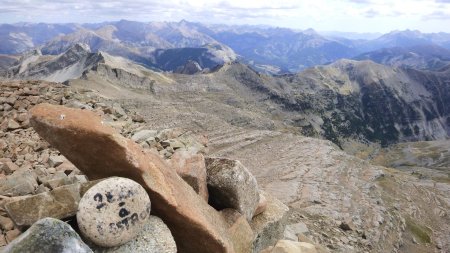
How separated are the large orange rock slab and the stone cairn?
1.3 inches

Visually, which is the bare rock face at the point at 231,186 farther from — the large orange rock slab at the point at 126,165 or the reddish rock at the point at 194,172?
the large orange rock slab at the point at 126,165

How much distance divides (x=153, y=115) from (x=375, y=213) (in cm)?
5013

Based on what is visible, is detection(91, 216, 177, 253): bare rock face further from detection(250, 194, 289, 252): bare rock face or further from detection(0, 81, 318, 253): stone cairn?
detection(250, 194, 289, 252): bare rock face

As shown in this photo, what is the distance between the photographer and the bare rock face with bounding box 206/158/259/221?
17.0 m

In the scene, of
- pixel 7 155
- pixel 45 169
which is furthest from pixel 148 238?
pixel 7 155

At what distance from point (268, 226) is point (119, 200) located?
933 centimetres

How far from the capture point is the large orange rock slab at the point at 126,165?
13000mm

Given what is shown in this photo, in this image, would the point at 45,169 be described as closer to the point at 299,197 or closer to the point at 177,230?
the point at 177,230

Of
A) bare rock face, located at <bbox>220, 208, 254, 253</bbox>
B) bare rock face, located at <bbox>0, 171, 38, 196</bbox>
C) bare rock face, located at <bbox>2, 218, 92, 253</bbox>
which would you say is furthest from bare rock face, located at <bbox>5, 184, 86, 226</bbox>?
bare rock face, located at <bbox>220, 208, 254, 253</bbox>

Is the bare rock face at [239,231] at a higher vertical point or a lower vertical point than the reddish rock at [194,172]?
lower

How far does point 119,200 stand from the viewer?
11281 mm

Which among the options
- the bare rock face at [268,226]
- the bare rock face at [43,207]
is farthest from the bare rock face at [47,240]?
the bare rock face at [268,226]

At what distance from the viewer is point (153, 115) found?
84.6 m

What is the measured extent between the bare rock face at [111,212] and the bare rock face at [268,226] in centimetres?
784
